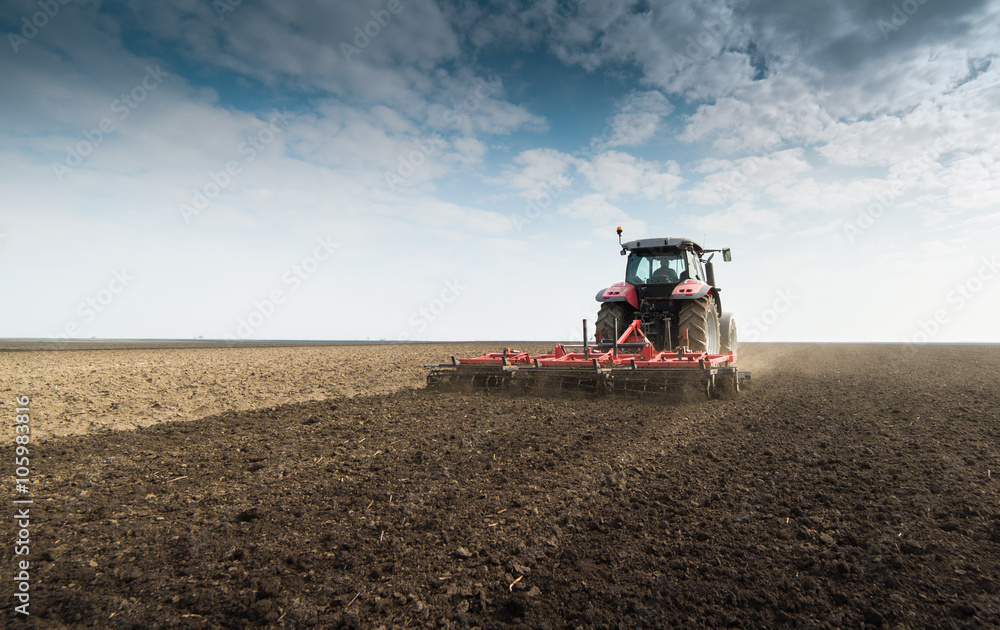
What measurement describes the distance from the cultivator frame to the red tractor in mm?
630

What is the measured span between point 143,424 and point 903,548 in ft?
26.9

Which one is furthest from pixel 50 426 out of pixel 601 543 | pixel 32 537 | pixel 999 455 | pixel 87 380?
pixel 999 455

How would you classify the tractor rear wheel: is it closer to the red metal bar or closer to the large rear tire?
the red metal bar

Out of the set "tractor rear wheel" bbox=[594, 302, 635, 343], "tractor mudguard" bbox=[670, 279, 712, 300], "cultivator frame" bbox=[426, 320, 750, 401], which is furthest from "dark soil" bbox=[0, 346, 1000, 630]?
"tractor rear wheel" bbox=[594, 302, 635, 343]

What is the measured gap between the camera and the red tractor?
8.78 m

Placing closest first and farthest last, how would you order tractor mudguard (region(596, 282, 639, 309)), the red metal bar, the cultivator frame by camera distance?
1. the cultivator frame
2. the red metal bar
3. tractor mudguard (region(596, 282, 639, 309))

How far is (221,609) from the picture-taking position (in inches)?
92.4

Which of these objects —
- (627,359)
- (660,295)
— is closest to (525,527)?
(627,359)

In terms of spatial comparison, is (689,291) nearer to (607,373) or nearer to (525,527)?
(607,373)

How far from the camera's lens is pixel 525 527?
3082 millimetres

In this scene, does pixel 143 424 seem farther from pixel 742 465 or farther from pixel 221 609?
pixel 742 465

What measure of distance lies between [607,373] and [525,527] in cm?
438

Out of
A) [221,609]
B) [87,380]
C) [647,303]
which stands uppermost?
[647,303]

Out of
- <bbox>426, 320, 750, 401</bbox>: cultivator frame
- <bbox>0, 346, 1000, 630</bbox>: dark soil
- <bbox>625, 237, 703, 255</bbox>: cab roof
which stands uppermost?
<bbox>625, 237, 703, 255</bbox>: cab roof
